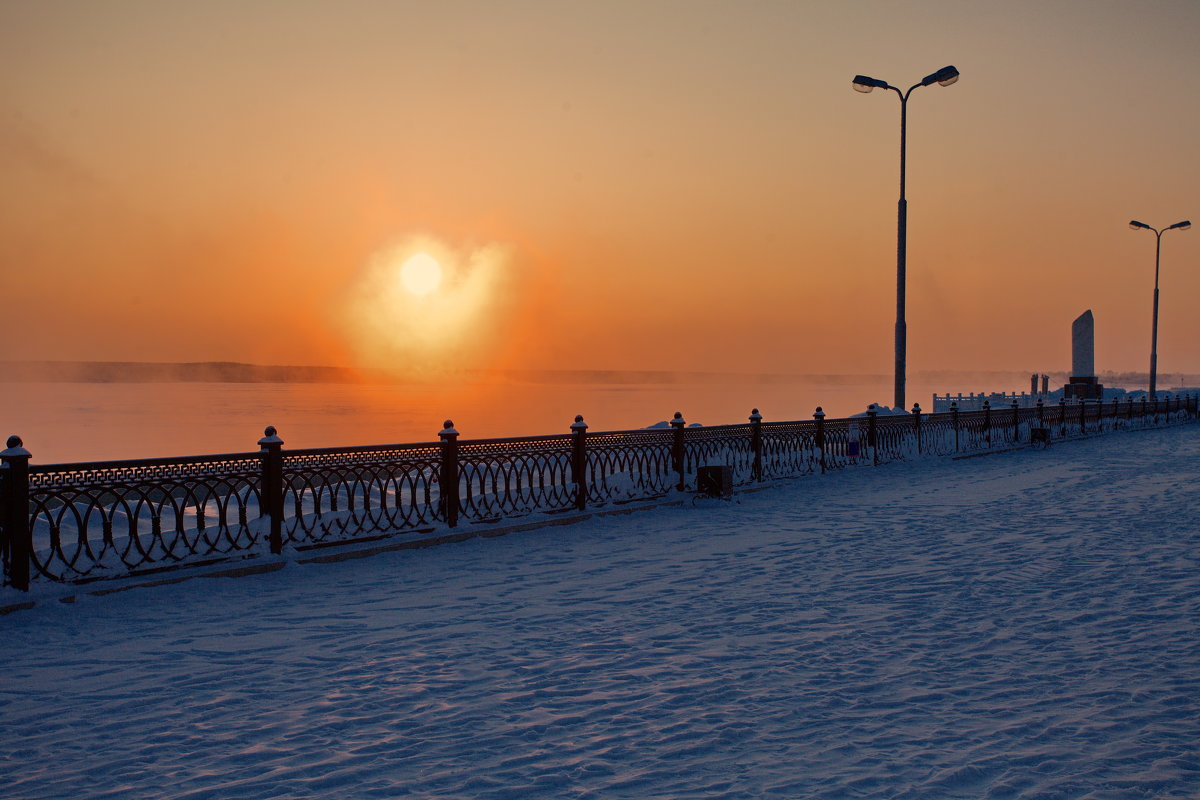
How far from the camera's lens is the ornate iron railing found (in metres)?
8.27

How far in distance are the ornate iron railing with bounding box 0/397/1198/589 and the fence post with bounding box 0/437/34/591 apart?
0.01 metres

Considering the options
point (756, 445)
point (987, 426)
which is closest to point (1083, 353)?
point (987, 426)

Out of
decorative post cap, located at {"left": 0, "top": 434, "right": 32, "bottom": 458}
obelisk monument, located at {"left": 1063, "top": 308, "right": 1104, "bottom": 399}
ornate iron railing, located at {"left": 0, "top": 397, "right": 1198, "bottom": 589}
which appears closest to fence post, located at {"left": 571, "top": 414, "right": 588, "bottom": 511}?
ornate iron railing, located at {"left": 0, "top": 397, "right": 1198, "bottom": 589}

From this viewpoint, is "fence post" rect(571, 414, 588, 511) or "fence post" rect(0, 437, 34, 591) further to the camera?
"fence post" rect(571, 414, 588, 511)

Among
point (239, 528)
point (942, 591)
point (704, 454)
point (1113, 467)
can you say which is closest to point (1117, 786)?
point (942, 591)

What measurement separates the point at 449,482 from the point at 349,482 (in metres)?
4.24

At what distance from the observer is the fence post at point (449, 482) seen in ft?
38.3

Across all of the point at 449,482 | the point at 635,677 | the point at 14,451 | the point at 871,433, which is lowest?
the point at 635,677

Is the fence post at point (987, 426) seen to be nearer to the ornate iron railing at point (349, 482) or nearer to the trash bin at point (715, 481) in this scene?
the ornate iron railing at point (349, 482)

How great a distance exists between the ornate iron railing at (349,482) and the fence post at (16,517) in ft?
0.04

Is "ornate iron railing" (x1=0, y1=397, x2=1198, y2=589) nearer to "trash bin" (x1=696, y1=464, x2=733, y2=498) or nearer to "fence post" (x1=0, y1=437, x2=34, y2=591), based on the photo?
"fence post" (x1=0, y1=437, x2=34, y2=591)

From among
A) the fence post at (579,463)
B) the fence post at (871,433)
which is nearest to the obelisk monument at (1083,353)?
the fence post at (871,433)

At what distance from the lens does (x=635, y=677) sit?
5.67 m

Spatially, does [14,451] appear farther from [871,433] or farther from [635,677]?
[871,433]
